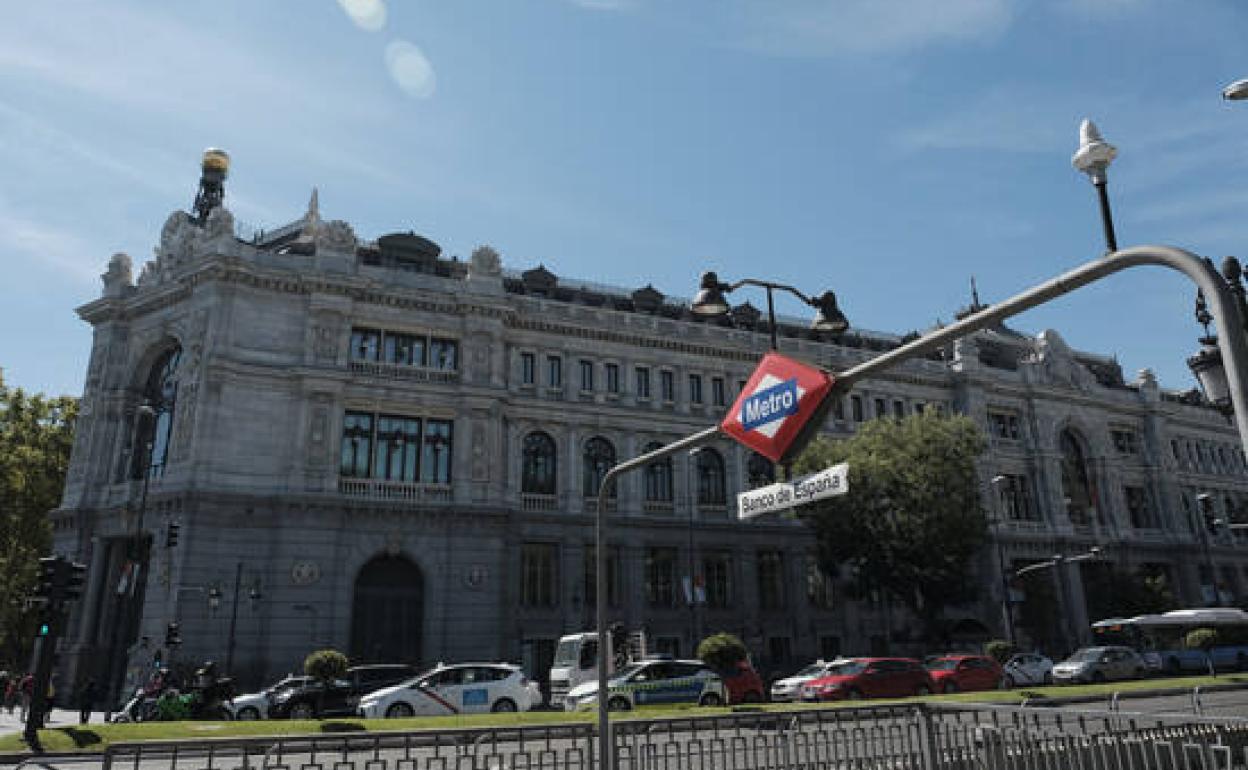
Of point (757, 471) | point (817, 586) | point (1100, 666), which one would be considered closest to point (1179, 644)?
point (1100, 666)

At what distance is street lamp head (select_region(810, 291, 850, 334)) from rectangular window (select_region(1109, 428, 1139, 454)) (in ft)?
181

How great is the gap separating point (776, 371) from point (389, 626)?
1174 inches

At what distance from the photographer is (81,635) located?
34531 mm

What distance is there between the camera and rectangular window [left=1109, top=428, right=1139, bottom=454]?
57.8 m

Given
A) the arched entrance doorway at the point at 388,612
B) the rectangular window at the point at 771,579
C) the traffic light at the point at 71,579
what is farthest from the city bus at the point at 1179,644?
the traffic light at the point at 71,579

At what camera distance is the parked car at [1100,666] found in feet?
109

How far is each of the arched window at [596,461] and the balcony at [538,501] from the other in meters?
1.89

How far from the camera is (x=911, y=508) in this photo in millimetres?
35219

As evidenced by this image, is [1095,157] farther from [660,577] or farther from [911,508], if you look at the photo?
[660,577]

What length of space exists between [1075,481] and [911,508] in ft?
86.4

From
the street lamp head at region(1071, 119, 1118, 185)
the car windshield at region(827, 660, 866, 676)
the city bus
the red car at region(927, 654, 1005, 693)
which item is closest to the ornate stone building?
the city bus

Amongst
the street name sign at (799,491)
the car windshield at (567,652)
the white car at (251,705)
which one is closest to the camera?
the street name sign at (799,491)

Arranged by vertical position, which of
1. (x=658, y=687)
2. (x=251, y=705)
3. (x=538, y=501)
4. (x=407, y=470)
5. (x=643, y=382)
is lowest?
(x=251, y=705)

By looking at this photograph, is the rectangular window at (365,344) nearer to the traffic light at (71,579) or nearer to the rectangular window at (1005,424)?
the traffic light at (71,579)
